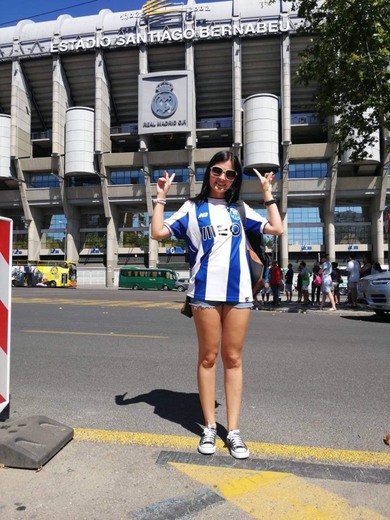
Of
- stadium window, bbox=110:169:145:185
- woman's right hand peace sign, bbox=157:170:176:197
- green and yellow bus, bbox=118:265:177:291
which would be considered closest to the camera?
woman's right hand peace sign, bbox=157:170:176:197

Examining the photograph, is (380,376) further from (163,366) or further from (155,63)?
(155,63)

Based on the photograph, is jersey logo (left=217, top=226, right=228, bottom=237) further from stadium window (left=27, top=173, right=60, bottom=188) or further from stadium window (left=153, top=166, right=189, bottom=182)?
stadium window (left=27, top=173, right=60, bottom=188)

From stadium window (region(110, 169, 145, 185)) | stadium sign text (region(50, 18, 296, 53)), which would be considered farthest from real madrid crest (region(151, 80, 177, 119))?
stadium window (region(110, 169, 145, 185))

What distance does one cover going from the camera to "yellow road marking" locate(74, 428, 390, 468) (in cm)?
269

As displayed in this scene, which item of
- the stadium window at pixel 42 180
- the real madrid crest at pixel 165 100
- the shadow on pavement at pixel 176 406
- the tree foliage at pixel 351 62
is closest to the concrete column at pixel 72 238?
the stadium window at pixel 42 180

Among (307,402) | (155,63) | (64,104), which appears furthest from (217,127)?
(307,402)

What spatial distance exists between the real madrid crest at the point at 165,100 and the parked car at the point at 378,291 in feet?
123

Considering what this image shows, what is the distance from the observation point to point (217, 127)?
4697 cm

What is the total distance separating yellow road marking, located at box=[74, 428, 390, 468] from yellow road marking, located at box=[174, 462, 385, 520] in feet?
1.02

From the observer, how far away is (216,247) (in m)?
2.87

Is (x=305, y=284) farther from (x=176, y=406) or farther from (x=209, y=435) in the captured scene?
(x=209, y=435)

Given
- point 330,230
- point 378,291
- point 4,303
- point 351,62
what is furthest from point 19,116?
point 4,303

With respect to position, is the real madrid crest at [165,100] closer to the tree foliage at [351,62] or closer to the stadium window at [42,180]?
the stadium window at [42,180]

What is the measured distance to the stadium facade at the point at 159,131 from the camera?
43281 millimetres
